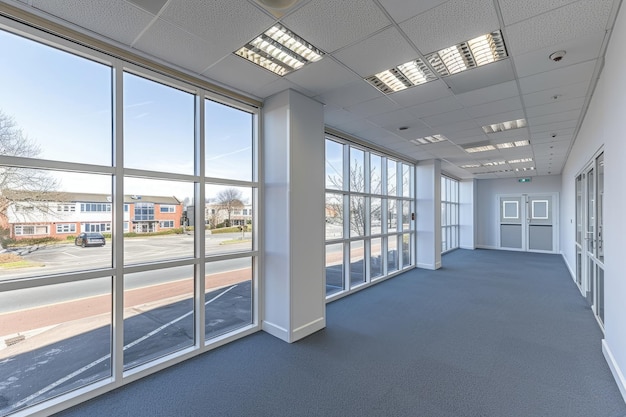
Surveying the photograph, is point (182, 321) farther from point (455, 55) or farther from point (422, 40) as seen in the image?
point (455, 55)

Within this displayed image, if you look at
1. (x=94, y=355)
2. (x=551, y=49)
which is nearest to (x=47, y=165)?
(x=94, y=355)

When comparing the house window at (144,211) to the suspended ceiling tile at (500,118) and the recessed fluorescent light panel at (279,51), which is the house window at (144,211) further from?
the suspended ceiling tile at (500,118)

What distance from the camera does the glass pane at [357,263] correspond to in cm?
557

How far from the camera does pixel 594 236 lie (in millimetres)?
3967

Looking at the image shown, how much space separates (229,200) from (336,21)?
2234mm

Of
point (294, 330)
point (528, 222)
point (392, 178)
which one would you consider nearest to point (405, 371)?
point (294, 330)

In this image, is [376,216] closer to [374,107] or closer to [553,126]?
[374,107]

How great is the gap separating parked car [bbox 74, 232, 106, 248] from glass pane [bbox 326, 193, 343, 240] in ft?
10.9

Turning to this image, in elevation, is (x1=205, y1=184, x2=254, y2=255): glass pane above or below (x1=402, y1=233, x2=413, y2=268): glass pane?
above

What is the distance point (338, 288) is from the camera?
17.5 feet

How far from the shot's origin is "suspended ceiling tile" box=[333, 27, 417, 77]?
2.41 metres

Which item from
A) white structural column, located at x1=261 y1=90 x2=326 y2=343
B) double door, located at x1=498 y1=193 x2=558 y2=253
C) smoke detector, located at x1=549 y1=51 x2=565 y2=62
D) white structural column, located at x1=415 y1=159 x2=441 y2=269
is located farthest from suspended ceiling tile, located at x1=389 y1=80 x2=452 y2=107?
double door, located at x1=498 y1=193 x2=558 y2=253

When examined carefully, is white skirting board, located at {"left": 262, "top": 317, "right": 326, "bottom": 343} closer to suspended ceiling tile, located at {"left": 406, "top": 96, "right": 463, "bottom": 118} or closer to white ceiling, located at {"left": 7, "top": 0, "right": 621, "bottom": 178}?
white ceiling, located at {"left": 7, "top": 0, "right": 621, "bottom": 178}

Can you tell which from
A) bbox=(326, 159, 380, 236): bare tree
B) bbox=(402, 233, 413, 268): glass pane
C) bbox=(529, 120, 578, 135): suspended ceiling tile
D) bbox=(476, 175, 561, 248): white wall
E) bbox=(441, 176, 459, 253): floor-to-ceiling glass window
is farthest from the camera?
bbox=(476, 175, 561, 248): white wall
